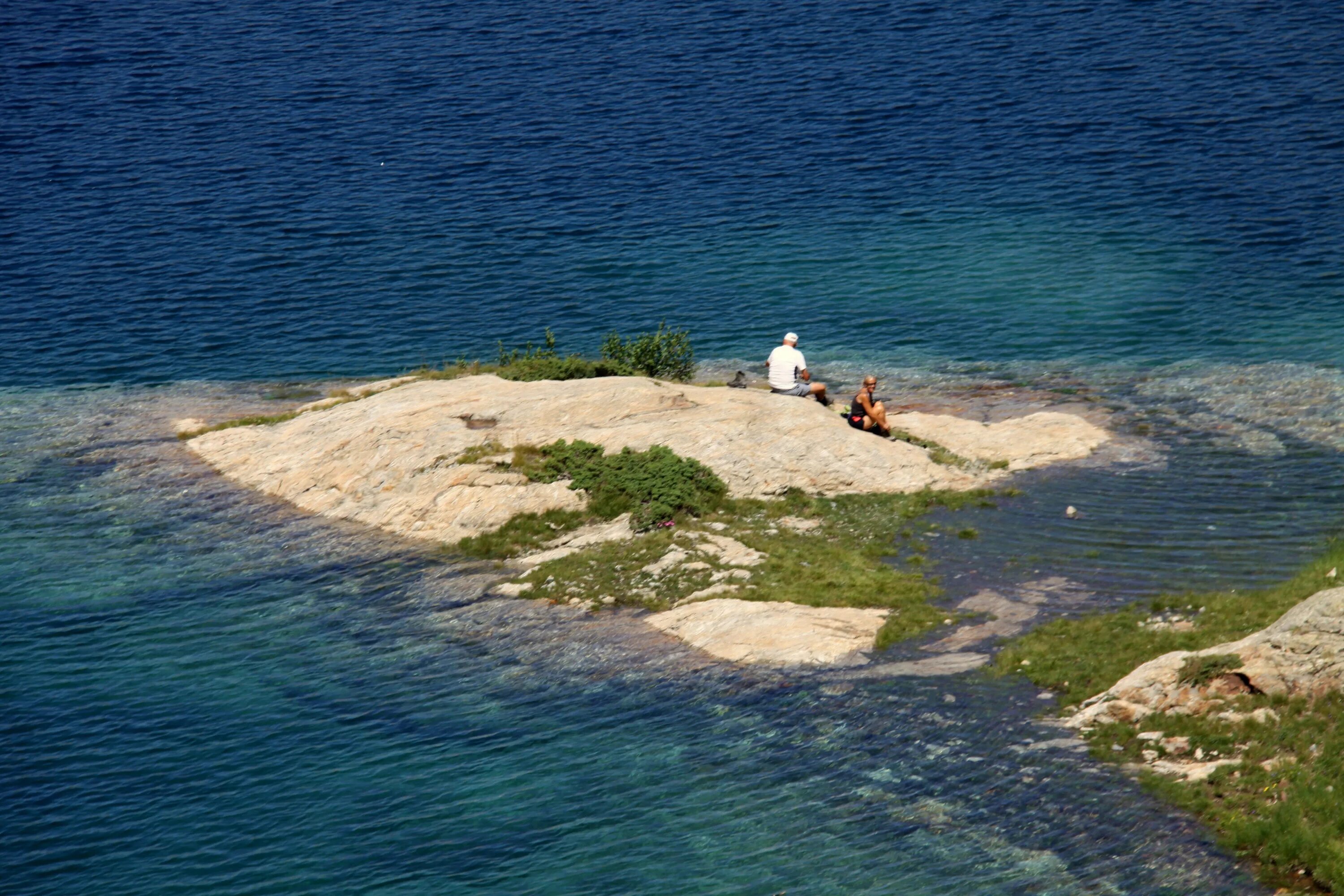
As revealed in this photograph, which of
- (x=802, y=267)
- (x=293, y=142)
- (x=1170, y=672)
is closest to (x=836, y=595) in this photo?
(x=1170, y=672)

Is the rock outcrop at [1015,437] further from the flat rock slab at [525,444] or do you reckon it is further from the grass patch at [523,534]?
the grass patch at [523,534]

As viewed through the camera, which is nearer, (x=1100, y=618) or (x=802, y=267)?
(x=1100, y=618)

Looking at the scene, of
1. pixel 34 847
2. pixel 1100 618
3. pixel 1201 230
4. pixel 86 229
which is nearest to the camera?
pixel 34 847

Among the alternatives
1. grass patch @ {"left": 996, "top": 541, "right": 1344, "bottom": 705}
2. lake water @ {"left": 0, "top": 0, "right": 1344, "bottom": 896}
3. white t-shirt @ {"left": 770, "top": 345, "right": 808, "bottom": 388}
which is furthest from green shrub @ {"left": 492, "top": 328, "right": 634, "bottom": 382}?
grass patch @ {"left": 996, "top": 541, "right": 1344, "bottom": 705}

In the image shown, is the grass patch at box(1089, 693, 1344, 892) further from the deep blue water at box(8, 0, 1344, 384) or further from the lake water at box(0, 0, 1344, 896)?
the deep blue water at box(8, 0, 1344, 384)

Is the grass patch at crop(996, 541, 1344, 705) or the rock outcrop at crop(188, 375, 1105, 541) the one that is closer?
the grass patch at crop(996, 541, 1344, 705)

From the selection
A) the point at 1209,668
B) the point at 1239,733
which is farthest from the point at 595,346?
the point at 1239,733

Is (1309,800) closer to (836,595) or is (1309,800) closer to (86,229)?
(836,595)
